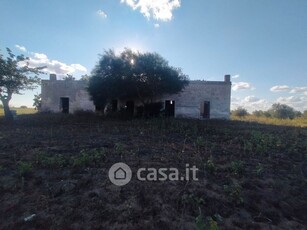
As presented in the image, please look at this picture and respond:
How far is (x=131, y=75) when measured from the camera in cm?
1470

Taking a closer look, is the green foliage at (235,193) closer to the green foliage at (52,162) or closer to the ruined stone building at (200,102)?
the green foliage at (52,162)

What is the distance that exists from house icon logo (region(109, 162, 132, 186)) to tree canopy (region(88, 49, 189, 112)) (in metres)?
10.5

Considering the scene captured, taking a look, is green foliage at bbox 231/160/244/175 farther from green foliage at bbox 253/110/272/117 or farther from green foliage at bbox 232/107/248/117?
green foliage at bbox 253/110/272/117

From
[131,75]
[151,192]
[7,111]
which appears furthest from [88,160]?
[7,111]

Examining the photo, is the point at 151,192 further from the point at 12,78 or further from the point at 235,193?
the point at 12,78

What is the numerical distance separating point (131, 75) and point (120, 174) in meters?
10.9

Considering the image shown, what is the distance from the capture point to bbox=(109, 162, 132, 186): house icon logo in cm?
411

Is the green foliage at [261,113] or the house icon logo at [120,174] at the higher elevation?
the green foliage at [261,113]

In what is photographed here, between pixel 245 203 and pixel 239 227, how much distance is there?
0.57m

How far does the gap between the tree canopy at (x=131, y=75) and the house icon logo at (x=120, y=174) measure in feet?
34.5

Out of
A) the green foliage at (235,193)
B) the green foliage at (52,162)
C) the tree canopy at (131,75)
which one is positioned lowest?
the green foliage at (235,193)

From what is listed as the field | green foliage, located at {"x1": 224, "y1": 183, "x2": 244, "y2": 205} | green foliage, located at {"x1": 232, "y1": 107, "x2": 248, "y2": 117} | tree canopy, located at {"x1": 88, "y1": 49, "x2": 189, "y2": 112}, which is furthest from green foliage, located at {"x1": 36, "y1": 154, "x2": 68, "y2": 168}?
green foliage, located at {"x1": 232, "y1": 107, "x2": 248, "y2": 117}

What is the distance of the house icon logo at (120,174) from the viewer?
4110mm

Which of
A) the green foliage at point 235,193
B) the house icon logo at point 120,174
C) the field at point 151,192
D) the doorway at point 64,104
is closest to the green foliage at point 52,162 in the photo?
the field at point 151,192
